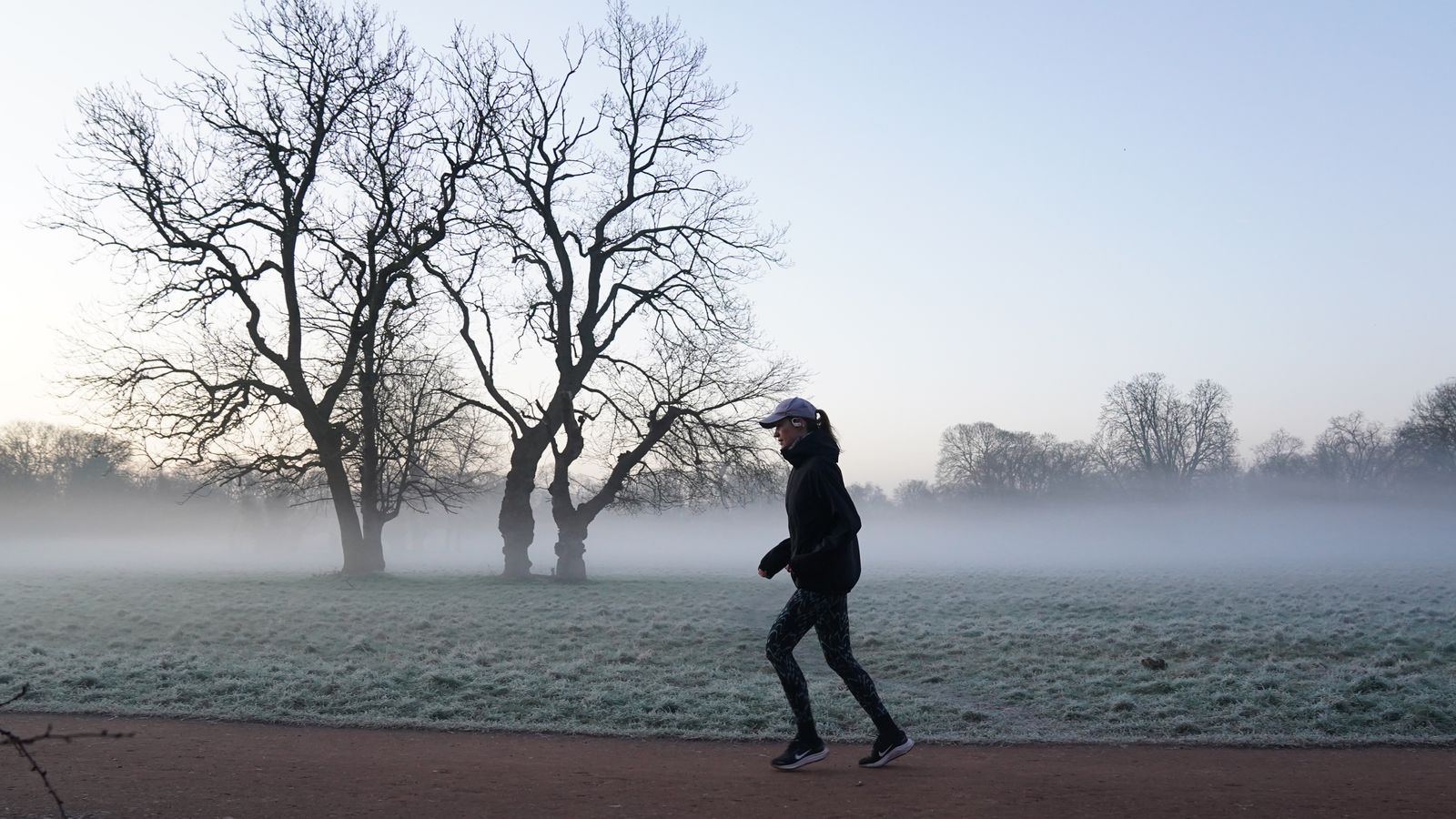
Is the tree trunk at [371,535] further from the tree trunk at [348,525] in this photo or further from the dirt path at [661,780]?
the dirt path at [661,780]

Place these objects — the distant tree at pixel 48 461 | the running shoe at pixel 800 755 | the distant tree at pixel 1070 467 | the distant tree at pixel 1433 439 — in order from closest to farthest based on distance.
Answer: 1. the running shoe at pixel 800 755
2. the distant tree at pixel 1433 439
3. the distant tree at pixel 48 461
4. the distant tree at pixel 1070 467

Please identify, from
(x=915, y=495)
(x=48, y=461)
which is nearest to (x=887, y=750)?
(x=48, y=461)

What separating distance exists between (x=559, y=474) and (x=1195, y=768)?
23.5 metres

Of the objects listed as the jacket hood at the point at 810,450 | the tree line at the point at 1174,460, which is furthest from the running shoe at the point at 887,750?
the tree line at the point at 1174,460

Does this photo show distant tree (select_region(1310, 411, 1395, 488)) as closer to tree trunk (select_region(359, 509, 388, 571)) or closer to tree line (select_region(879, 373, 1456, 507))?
tree line (select_region(879, 373, 1456, 507))

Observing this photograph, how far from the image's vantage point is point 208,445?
25.9 m

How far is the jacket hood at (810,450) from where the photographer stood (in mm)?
6609

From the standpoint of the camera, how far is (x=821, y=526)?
650 cm

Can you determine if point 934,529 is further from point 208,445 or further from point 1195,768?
point 1195,768

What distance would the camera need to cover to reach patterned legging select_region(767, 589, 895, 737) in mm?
6547

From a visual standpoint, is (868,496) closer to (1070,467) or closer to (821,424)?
(1070,467)

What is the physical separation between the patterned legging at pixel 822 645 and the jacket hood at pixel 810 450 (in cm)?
85

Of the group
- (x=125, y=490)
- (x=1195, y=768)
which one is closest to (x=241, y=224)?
(x=1195, y=768)

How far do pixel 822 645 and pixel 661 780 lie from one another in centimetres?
132
